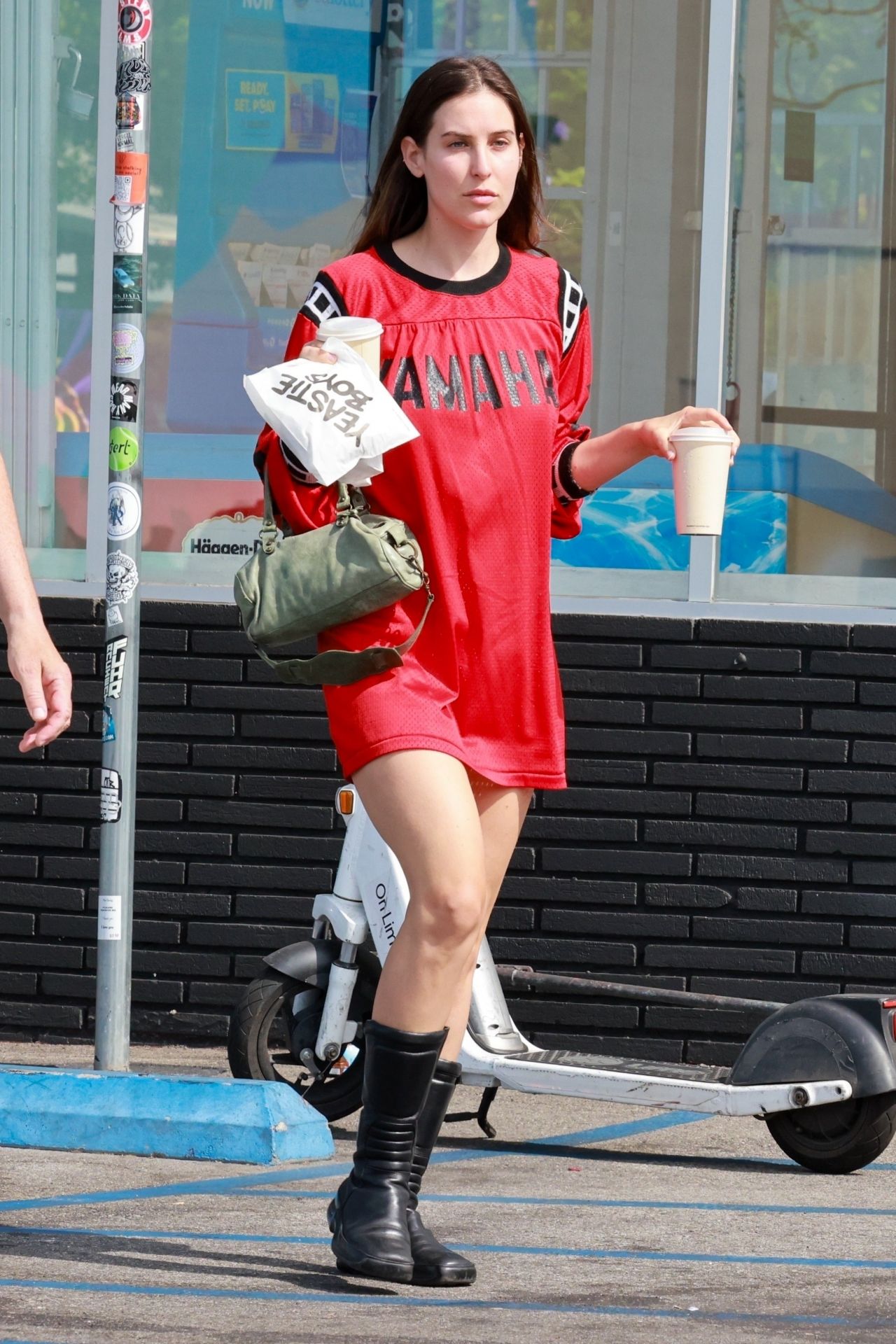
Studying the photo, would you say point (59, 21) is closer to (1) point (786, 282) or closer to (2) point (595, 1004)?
(1) point (786, 282)

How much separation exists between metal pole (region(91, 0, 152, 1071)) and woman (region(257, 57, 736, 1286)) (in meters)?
1.47

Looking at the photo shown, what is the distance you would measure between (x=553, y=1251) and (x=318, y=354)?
1656mm

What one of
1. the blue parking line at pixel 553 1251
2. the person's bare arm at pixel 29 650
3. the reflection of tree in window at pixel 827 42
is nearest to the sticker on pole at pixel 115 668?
the blue parking line at pixel 553 1251

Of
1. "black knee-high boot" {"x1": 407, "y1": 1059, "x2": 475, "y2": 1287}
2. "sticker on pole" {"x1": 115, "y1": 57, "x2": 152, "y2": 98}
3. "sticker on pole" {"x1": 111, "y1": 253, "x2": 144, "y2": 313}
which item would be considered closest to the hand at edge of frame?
"black knee-high boot" {"x1": 407, "y1": 1059, "x2": 475, "y2": 1287}

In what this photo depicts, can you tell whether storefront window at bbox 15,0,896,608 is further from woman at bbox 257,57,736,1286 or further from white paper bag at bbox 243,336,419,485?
white paper bag at bbox 243,336,419,485

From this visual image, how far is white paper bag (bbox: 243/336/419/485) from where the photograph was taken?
10.8 ft

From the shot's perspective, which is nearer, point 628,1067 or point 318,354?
point 318,354

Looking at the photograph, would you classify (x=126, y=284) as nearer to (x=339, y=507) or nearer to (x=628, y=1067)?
(x=339, y=507)

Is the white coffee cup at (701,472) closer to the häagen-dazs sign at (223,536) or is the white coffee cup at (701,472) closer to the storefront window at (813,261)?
the storefront window at (813,261)

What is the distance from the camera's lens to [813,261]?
20.0ft

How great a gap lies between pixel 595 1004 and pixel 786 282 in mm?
2176

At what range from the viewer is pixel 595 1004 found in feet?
19.5

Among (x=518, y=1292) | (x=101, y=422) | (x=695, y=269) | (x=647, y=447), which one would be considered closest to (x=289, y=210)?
(x=101, y=422)

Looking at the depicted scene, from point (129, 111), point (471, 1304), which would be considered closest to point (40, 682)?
point (471, 1304)
